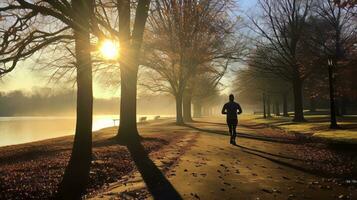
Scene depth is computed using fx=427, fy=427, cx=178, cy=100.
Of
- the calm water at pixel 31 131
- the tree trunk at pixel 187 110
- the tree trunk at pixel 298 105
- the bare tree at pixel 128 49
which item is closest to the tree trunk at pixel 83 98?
the bare tree at pixel 128 49

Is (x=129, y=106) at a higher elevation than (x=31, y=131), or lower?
higher

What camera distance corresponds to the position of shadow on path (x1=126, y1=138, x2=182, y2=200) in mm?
8128

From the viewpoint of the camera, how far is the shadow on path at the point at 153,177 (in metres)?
8.13

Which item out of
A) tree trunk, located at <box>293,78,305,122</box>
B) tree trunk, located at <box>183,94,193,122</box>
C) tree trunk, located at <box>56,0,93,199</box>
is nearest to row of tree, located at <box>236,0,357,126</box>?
tree trunk, located at <box>293,78,305,122</box>

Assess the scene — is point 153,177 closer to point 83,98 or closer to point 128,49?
point 83,98

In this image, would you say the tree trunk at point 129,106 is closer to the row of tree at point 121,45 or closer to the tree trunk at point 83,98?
the row of tree at point 121,45

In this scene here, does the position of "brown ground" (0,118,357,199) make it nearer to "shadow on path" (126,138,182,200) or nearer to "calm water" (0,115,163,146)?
"shadow on path" (126,138,182,200)

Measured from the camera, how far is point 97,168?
440 inches

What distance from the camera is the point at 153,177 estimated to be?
32.9ft

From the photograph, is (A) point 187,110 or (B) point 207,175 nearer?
(B) point 207,175

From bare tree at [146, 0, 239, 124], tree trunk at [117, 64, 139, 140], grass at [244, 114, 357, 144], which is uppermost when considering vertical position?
bare tree at [146, 0, 239, 124]

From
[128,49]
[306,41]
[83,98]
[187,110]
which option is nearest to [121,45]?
[128,49]

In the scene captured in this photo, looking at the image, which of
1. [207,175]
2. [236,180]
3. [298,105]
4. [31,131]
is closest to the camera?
[236,180]

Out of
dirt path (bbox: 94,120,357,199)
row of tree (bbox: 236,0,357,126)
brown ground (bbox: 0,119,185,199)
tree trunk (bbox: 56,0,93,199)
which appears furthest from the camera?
row of tree (bbox: 236,0,357,126)
